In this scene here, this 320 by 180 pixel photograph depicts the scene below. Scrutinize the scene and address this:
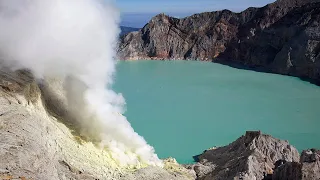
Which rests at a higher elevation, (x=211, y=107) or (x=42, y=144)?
(x=42, y=144)

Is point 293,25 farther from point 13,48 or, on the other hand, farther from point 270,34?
point 13,48

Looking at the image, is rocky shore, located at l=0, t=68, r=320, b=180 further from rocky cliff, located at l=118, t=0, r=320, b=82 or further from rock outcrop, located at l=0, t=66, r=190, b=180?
rocky cliff, located at l=118, t=0, r=320, b=82

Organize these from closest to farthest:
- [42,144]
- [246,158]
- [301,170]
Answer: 1. [42,144]
2. [301,170]
3. [246,158]

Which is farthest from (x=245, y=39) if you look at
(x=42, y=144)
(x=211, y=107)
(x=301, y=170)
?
(x=42, y=144)

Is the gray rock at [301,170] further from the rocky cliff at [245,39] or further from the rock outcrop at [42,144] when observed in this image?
the rocky cliff at [245,39]

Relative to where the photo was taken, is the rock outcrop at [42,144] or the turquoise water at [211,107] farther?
the turquoise water at [211,107]

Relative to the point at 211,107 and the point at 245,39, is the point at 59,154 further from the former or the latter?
the point at 245,39

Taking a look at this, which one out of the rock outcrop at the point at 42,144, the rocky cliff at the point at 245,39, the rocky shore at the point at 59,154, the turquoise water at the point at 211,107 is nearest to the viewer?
the rock outcrop at the point at 42,144

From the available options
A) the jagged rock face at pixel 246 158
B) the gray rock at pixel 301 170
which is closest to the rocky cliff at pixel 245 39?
the jagged rock face at pixel 246 158
